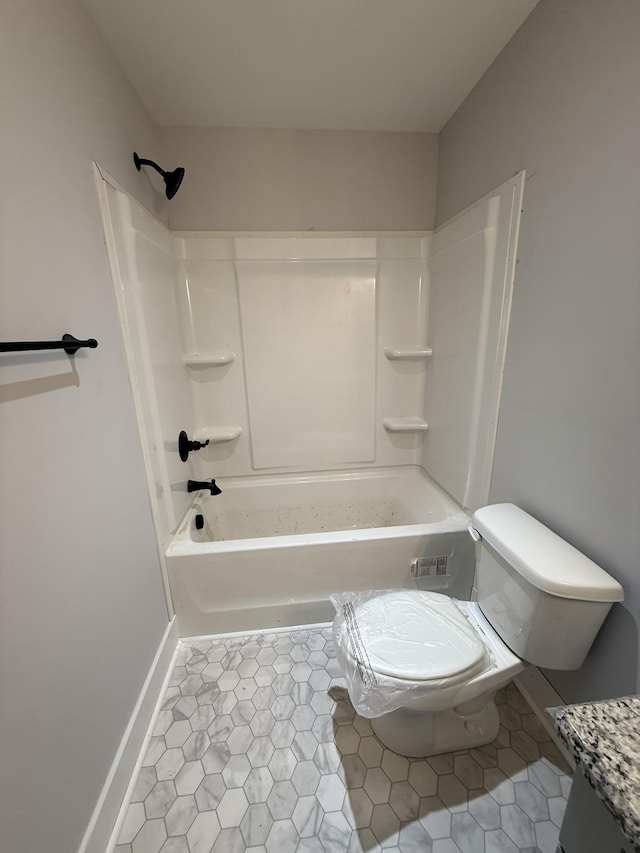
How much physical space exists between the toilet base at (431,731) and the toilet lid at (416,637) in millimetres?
255

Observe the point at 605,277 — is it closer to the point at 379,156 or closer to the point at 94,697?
the point at 379,156

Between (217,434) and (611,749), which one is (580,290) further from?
(217,434)

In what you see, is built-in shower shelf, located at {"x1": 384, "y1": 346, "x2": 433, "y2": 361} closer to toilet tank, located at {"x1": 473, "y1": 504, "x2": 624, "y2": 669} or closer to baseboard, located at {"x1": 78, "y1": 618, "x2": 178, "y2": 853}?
toilet tank, located at {"x1": 473, "y1": 504, "x2": 624, "y2": 669}

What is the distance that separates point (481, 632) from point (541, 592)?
0.31 m

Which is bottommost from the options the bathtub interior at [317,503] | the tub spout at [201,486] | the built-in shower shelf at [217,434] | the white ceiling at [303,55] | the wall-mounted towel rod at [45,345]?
the bathtub interior at [317,503]

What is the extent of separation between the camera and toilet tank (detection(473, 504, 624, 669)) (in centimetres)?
85

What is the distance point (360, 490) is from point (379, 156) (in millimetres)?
1833

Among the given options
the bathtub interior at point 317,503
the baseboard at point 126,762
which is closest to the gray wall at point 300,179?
the bathtub interior at point 317,503

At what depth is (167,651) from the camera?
4.52 feet

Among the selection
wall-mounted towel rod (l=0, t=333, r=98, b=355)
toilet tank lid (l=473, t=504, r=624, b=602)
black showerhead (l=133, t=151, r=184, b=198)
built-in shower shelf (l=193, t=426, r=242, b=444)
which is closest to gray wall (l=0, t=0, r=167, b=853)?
wall-mounted towel rod (l=0, t=333, r=98, b=355)

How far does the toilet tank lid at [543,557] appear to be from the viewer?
0.83m

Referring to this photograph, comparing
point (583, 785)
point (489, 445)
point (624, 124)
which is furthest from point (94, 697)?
point (624, 124)

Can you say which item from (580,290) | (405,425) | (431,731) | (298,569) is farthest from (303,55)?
(431,731)

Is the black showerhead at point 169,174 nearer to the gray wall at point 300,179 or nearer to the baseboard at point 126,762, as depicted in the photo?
the gray wall at point 300,179
